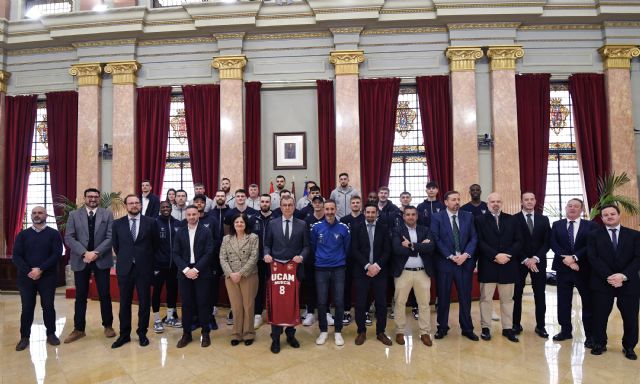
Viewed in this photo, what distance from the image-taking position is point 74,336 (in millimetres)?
4234

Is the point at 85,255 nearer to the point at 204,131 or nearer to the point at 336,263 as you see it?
the point at 336,263

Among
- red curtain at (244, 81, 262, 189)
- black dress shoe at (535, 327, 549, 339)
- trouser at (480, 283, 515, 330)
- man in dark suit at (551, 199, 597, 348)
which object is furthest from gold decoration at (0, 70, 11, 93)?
black dress shoe at (535, 327, 549, 339)

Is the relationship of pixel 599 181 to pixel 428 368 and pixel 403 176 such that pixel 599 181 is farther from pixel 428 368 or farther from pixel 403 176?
pixel 428 368

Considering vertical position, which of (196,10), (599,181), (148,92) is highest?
(196,10)

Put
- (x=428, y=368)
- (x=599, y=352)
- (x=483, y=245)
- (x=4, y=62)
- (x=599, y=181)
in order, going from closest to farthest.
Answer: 1. (x=428, y=368)
2. (x=599, y=352)
3. (x=483, y=245)
4. (x=599, y=181)
5. (x=4, y=62)

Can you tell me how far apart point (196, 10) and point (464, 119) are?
5599 millimetres

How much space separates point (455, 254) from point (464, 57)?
4.85 metres

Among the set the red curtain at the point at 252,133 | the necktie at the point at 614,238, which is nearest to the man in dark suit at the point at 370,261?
the necktie at the point at 614,238

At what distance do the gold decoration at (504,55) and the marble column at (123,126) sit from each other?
7.08 metres

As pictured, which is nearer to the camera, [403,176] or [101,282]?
[101,282]

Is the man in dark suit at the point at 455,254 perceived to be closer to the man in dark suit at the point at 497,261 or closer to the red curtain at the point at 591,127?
the man in dark suit at the point at 497,261

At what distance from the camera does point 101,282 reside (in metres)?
4.32

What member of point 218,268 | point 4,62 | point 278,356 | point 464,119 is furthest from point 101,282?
point 4,62

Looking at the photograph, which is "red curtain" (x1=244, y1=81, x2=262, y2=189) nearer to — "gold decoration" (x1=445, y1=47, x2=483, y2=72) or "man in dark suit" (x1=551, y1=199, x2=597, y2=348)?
"gold decoration" (x1=445, y1=47, x2=483, y2=72)
